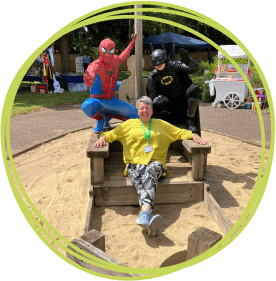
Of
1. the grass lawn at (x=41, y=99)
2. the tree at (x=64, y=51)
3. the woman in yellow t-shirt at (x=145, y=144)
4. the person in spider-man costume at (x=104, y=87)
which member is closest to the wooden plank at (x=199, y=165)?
the woman in yellow t-shirt at (x=145, y=144)

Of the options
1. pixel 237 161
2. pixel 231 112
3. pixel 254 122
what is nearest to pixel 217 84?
pixel 231 112

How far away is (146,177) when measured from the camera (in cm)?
392

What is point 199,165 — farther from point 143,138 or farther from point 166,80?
point 166,80

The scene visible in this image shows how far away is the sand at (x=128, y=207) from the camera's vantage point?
3.43 meters

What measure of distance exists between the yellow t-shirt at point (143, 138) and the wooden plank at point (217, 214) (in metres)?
0.65

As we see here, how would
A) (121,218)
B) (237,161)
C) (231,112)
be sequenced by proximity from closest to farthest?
(121,218) < (237,161) < (231,112)

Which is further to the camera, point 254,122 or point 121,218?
point 254,122

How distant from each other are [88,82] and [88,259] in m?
3.12

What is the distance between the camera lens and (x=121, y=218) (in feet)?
12.9

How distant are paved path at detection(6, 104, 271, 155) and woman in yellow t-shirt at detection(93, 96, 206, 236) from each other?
3189 mm

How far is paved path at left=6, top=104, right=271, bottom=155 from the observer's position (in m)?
7.44

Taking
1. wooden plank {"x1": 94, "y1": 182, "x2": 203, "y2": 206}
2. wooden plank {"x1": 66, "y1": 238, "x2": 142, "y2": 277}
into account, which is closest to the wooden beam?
wooden plank {"x1": 94, "y1": 182, "x2": 203, "y2": 206}

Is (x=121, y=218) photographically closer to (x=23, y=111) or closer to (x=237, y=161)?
(x=237, y=161)

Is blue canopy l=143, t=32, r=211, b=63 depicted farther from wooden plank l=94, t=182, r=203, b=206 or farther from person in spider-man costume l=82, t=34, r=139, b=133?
wooden plank l=94, t=182, r=203, b=206
